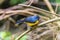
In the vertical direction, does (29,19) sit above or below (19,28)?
above

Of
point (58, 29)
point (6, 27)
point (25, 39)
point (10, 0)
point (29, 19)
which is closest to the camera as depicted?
point (29, 19)

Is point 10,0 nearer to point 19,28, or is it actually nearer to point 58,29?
point 19,28

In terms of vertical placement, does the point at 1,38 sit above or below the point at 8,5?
below

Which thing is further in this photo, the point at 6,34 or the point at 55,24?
the point at 6,34

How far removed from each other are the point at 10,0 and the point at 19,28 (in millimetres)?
455

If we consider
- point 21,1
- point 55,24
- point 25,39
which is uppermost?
point 21,1

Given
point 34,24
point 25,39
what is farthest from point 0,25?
point 34,24

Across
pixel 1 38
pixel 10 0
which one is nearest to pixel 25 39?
pixel 1 38

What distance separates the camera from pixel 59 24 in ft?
7.57

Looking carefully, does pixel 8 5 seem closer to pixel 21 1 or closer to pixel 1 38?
pixel 21 1

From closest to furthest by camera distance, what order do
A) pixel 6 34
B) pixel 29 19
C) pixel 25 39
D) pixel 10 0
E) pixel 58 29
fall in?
pixel 29 19
pixel 58 29
pixel 25 39
pixel 6 34
pixel 10 0

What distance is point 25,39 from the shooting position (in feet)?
8.29

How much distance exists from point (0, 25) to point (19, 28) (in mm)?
378

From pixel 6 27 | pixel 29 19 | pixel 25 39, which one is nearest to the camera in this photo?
pixel 29 19
